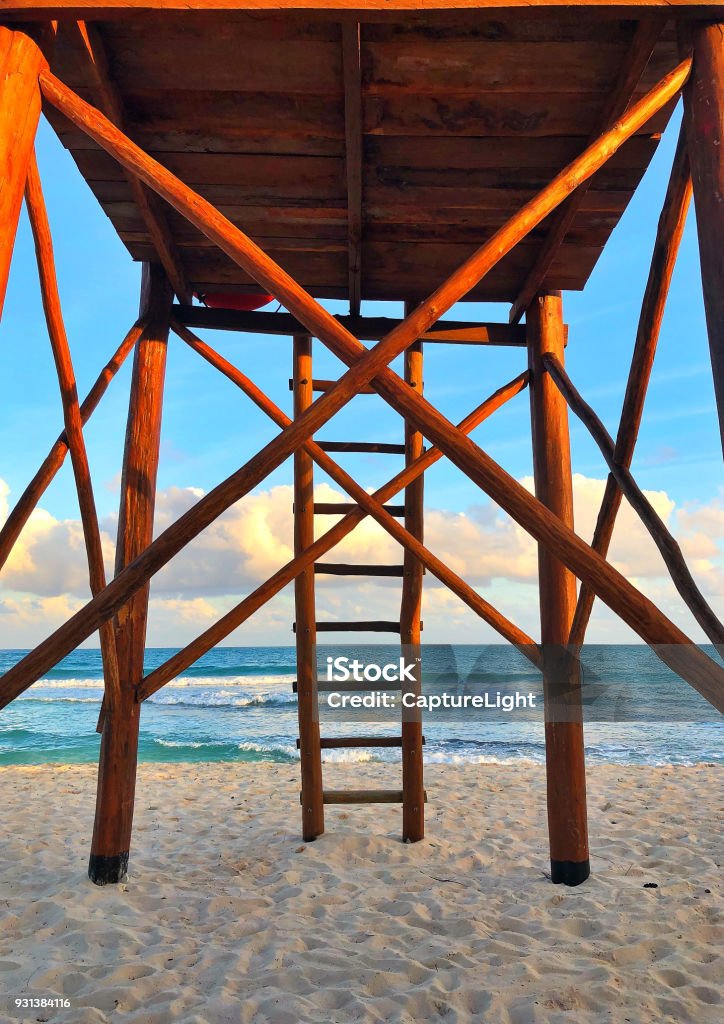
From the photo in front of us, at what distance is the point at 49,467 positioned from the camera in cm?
315

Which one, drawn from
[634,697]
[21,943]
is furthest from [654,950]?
[634,697]

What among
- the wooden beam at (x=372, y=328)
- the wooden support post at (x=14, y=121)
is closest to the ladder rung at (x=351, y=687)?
the wooden beam at (x=372, y=328)

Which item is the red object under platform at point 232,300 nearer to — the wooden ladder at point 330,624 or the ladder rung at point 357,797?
the wooden ladder at point 330,624

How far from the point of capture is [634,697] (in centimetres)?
1977

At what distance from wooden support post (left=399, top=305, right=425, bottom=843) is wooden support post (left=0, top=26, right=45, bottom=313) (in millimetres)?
2593

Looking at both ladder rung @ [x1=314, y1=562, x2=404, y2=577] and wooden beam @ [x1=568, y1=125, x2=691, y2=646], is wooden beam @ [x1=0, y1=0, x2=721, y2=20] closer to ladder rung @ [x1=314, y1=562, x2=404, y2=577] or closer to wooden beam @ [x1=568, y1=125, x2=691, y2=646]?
wooden beam @ [x1=568, y1=125, x2=691, y2=646]

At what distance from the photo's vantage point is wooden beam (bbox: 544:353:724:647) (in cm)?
241

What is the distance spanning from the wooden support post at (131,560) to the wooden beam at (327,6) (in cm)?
158

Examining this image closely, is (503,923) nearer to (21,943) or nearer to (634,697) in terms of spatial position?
(21,943)

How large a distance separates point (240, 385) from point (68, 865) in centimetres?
287

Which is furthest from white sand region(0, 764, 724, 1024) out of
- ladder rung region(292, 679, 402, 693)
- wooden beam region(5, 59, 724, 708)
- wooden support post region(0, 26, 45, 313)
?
wooden support post region(0, 26, 45, 313)

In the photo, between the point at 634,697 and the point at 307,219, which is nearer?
the point at 307,219

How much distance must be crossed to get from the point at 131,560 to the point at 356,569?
1563 mm

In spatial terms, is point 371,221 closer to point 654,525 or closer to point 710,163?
point 710,163
